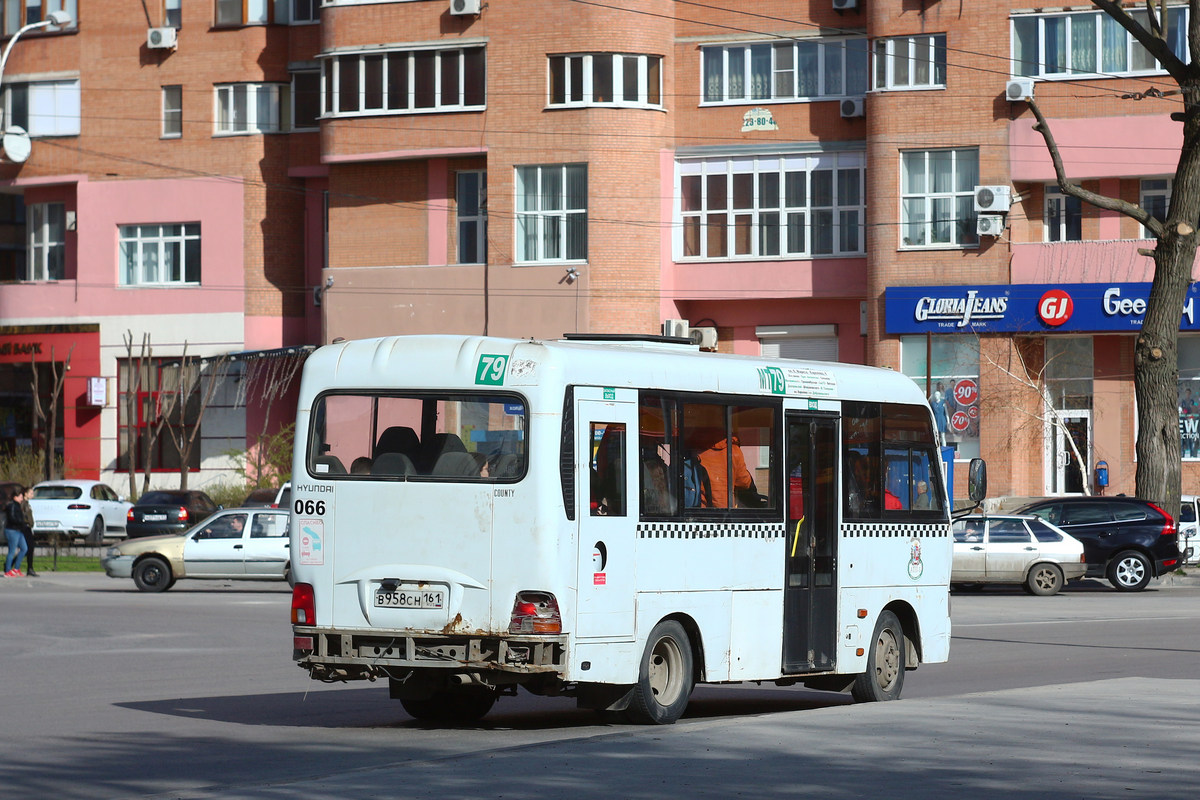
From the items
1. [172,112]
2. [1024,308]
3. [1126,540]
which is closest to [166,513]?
[172,112]

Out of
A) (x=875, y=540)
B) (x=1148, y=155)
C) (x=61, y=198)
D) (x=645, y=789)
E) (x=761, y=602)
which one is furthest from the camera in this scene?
(x=61, y=198)

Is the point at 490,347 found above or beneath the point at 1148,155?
beneath

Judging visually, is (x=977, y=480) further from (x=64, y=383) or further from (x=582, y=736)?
(x=64, y=383)

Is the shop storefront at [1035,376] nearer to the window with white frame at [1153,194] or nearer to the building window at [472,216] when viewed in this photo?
the window with white frame at [1153,194]

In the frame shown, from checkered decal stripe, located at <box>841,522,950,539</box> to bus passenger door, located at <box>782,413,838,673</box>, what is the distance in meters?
0.23

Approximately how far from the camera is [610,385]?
1195 centimetres

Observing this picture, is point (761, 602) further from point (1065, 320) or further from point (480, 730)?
point (1065, 320)

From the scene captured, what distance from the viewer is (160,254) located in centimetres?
4912

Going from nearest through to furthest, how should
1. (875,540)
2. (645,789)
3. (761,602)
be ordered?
(645,789), (761,602), (875,540)

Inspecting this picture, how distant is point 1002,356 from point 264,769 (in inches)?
1329

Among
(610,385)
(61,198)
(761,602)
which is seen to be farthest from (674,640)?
(61,198)

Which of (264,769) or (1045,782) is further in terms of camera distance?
(264,769)

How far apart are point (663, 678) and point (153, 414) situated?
39.0 metres

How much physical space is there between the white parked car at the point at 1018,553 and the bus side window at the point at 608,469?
1853 centimetres
